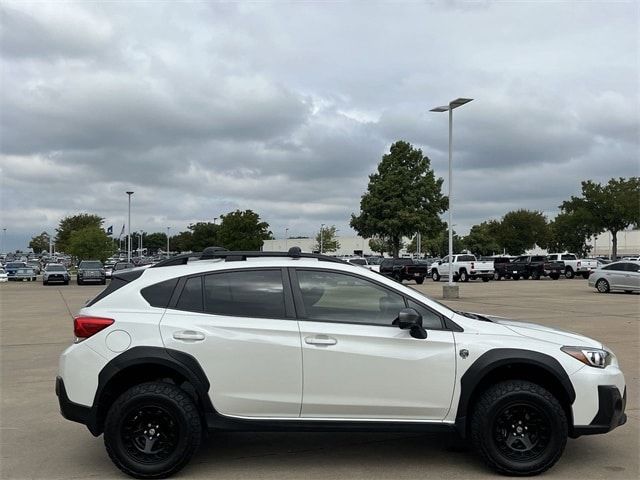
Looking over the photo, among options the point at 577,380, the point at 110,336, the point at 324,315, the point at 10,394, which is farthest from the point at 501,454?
the point at 10,394

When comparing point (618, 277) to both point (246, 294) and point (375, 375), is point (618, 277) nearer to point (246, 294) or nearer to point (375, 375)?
point (375, 375)

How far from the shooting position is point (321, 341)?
15.6 feet

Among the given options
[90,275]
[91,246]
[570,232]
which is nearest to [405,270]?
[90,275]

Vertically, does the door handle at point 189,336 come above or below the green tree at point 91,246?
below

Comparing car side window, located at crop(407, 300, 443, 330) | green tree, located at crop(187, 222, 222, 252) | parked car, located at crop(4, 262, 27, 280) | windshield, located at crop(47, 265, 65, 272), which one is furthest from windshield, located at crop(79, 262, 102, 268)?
green tree, located at crop(187, 222, 222, 252)

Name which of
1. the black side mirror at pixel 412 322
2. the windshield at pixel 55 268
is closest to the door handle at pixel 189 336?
the black side mirror at pixel 412 322

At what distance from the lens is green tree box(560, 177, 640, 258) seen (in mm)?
56750

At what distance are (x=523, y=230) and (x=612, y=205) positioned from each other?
3378 centimetres

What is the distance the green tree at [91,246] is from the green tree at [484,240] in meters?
60.6

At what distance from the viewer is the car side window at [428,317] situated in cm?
486

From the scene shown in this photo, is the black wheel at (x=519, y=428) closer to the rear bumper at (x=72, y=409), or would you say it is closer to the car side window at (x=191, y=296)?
the car side window at (x=191, y=296)

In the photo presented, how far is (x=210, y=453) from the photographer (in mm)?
5438

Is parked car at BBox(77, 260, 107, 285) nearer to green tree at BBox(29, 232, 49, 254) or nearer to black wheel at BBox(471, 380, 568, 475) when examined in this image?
black wheel at BBox(471, 380, 568, 475)

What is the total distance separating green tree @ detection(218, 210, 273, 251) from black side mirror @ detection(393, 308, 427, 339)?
62.8 meters
